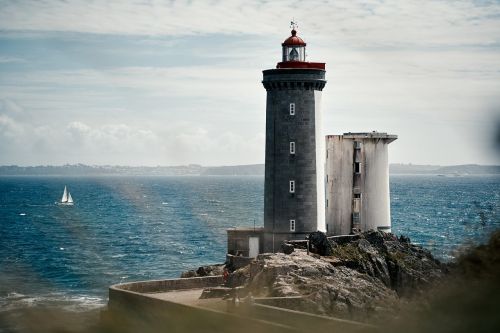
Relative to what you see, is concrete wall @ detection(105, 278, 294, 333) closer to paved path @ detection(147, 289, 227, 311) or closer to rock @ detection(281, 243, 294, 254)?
paved path @ detection(147, 289, 227, 311)

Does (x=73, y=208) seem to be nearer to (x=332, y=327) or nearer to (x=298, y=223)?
(x=298, y=223)

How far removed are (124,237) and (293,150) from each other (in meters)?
61.5

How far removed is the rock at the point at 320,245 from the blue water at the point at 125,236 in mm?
5567

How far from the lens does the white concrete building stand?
5150cm

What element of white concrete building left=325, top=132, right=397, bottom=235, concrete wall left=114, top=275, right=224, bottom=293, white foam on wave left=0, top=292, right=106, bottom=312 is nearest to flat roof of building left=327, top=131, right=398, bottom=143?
white concrete building left=325, top=132, right=397, bottom=235

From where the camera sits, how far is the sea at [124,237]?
56438 mm

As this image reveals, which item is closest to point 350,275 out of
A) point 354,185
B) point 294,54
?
point 354,185

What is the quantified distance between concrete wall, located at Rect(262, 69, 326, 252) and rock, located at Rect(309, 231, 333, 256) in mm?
2614

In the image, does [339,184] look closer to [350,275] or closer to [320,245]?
[320,245]

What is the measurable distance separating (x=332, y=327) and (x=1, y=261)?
55.9 meters

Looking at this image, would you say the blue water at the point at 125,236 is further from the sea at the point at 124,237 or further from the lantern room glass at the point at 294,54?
the lantern room glass at the point at 294,54

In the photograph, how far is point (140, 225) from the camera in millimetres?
124312

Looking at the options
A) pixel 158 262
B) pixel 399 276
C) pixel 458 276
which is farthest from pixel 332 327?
pixel 158 262

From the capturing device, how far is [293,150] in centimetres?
4734
